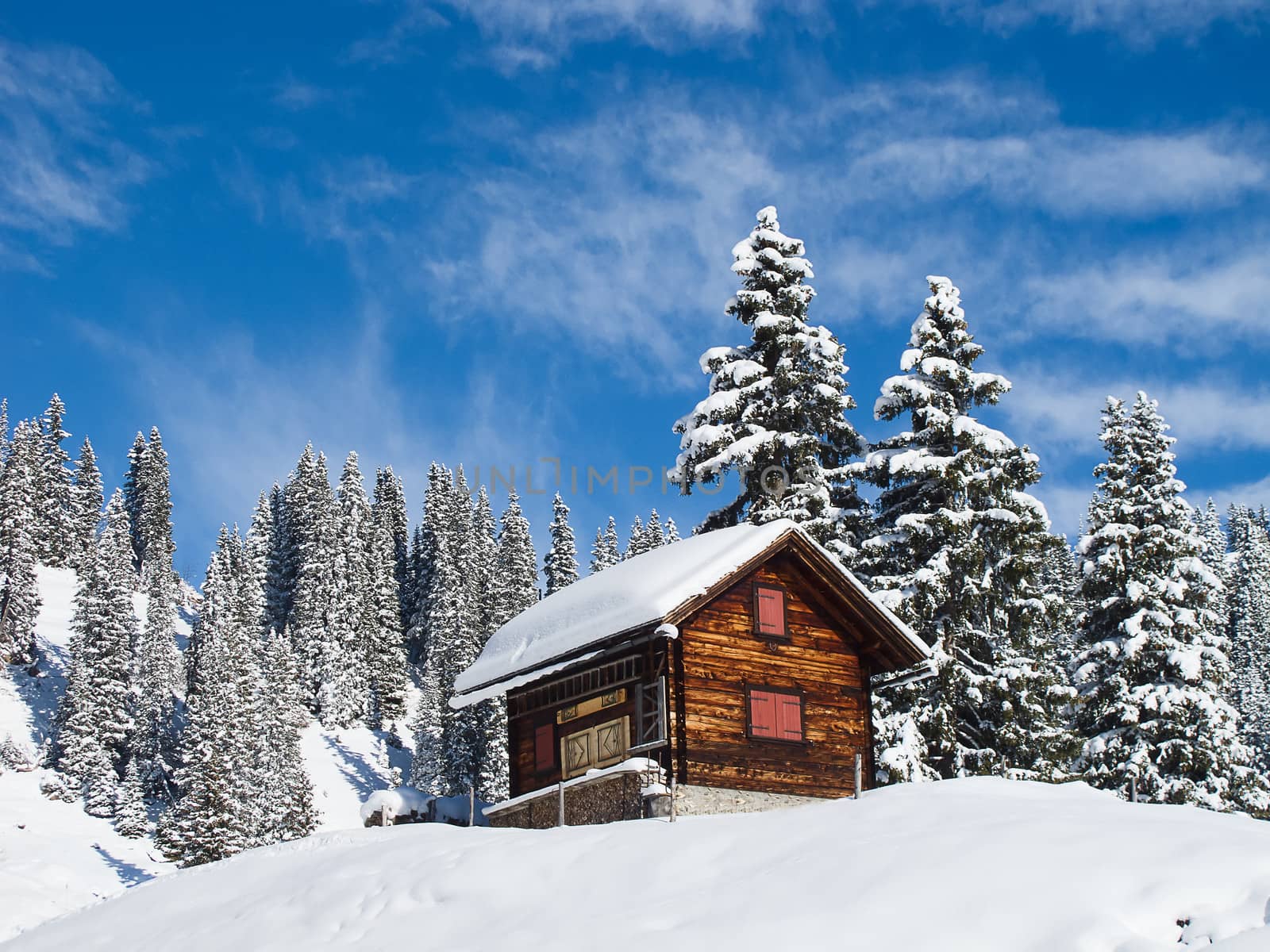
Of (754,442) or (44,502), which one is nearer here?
(754,442)

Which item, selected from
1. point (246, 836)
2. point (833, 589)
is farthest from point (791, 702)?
point (246, 836)

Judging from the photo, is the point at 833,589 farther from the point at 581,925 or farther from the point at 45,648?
the point at 45,648

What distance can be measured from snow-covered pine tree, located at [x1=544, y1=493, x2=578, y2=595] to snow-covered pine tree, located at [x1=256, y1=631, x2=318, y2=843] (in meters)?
17.9

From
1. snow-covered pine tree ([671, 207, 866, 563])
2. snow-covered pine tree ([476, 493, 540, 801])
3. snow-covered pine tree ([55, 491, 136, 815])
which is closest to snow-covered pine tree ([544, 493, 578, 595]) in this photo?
snow-covered pine tree ([476, 493, 540, 801])

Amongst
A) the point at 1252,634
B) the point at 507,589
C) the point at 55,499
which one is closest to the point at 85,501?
the point at 55,499

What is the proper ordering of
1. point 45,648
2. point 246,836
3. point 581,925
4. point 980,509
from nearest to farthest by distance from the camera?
point 581,925, point 980,509, point 246,836, point 45,648

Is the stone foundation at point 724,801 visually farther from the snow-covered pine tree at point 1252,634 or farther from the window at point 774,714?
the snow-covered pine tree at point 1252,634

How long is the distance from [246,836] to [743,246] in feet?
130

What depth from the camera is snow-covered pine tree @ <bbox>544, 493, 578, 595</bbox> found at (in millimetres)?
Result: 90375

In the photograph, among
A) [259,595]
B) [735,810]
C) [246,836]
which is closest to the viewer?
[735,810]

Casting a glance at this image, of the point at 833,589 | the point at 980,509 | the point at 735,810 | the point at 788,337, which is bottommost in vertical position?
the point at 735,810

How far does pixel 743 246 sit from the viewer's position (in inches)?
1553

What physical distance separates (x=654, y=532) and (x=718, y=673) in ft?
224

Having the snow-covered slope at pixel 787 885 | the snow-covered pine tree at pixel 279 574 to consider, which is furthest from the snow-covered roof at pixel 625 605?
the snow-covered pine tree at pixel 279 574
